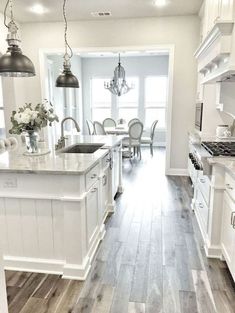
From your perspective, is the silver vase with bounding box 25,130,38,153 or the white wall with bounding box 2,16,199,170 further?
the white wall with bounding box 2,16,199,170

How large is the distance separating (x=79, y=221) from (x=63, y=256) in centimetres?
39

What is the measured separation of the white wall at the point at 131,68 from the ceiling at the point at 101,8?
4047mm

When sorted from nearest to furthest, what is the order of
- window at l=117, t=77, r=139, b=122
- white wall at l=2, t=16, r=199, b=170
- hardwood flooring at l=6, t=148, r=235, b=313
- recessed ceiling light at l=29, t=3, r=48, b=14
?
1. hardwood flooring at l=6, t=148, r=235, b=313
2. recessed ceiling light at l=29, t=3, r=48, b=14
3. white wall at l=2, t=16, r=199, b=170
4. window at l=117, t=77, r=139, b=122

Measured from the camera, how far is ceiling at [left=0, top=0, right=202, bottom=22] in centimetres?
445

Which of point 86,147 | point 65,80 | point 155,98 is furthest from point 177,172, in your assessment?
point 155,98

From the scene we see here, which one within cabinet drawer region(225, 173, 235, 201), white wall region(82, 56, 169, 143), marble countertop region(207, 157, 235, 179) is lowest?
cabinet drawer region(225, 173, 235, 201)

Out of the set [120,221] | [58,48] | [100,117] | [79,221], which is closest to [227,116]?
[120,221]

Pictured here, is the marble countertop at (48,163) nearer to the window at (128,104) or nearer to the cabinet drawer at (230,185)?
the cabinet drawer at (230,185)

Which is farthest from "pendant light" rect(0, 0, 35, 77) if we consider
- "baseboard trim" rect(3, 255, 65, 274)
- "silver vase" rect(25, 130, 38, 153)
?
"baseboard trim" rect(3, 255, 65, 274)

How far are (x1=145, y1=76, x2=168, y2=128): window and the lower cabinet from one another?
24.3 ft

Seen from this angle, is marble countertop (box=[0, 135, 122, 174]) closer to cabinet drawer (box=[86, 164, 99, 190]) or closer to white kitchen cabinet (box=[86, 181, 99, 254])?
cabinet drawer (box=[86, 164, 99, 190])

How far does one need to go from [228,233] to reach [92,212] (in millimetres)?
1217

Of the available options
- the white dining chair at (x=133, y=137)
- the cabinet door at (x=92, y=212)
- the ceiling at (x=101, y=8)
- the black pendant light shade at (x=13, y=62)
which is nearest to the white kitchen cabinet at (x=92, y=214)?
the cabinet door at (x=92, y=212)

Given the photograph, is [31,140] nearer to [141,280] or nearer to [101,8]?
[141,280]
